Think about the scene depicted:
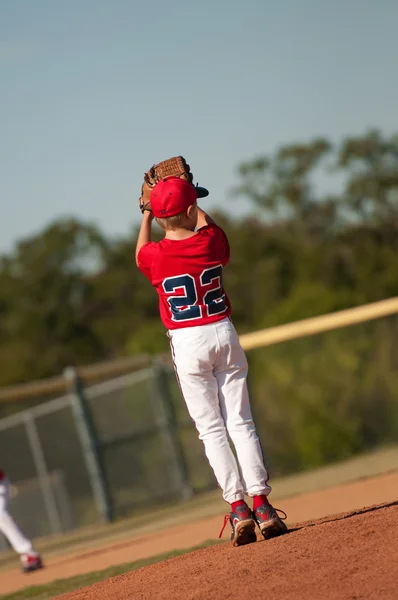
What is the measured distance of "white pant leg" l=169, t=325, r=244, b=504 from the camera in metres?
5.16

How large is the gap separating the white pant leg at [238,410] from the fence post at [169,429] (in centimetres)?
795

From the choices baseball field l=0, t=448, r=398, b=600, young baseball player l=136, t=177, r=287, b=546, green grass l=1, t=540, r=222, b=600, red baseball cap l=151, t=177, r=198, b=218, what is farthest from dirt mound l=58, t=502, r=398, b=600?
red baseball cap l=151, t=177, r=198, b=218

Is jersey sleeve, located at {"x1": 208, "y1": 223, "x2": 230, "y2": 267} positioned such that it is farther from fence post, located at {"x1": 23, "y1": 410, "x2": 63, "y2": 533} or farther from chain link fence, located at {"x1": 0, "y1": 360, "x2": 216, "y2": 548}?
fence post, located at {"x1": 23, "y1": 410, "x2": 63, "y2": 533}

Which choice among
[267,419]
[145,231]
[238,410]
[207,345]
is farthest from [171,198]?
[267,419]

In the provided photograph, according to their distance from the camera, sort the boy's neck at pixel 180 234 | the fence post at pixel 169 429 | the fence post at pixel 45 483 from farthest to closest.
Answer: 1. the fence post at pixel 45 483
2. the fence post at pixel 169 429
3. the boy's neck at pixel 180 234

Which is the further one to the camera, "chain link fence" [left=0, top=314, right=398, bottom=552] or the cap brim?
"chain link fence" [left=0, top=314, right=398, bottom=552]

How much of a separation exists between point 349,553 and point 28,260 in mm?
40897

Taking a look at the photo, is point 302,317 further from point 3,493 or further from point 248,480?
point 248,480

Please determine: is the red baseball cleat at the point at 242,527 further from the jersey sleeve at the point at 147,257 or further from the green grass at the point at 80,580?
the green grass at the point at 80,580

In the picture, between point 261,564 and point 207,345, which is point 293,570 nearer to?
point 261,564

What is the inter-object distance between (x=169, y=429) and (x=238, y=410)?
8.10 meters

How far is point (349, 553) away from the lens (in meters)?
4.39

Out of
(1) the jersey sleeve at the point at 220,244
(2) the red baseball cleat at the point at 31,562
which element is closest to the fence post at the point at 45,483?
(2) the red baseball cleat at the point at 31,562

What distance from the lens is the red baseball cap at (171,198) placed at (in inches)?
202
